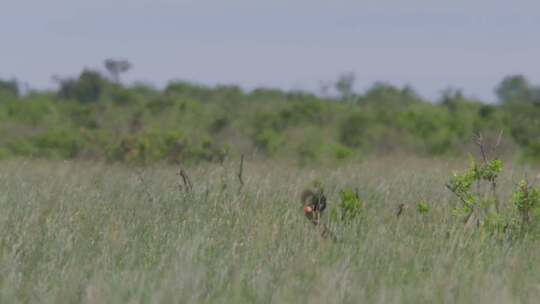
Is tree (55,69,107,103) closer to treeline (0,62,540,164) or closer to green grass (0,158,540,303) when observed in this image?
treeline (0,62,540,164)

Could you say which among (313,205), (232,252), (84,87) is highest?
(84,87)

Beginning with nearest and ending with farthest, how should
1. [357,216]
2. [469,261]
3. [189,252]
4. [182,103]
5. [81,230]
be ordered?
[189,252] < [469,261] < [81,230] < [357,216] < [182,103]

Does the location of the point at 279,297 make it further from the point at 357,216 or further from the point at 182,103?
the point at 182,103

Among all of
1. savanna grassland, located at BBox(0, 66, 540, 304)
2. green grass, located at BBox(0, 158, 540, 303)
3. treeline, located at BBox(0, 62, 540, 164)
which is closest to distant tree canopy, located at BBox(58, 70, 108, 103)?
treeline, located at BBox(0, 62, 540, 164)

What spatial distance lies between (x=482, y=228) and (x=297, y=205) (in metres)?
1.55

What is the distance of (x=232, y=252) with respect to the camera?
4.88 meters

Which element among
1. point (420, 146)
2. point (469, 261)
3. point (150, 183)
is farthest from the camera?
point (420, 146)

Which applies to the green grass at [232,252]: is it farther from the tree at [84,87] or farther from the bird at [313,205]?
the tree at [84,87]

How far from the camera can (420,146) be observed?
2334cm

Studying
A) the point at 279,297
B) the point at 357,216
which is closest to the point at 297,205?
the point at 357,216

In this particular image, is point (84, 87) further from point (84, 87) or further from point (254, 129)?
point (254, 129)

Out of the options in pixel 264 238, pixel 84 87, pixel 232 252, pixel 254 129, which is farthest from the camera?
pixel 84 87

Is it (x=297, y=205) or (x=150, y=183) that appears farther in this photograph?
(x=150, y=183)

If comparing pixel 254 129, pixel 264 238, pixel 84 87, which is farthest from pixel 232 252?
pixel 84 87
